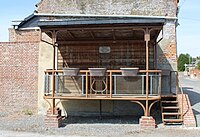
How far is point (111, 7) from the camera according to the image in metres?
13.3

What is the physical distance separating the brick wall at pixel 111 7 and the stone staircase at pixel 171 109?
13.0ft

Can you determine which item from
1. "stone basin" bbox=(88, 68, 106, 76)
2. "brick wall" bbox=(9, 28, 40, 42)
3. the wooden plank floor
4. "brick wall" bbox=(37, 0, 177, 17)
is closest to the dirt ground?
the wooden plank floor

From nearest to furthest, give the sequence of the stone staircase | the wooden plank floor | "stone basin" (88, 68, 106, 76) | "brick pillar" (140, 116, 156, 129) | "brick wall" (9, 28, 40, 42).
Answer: "brick pillar" (140, 116, 156, 129) → the wooden plank floor → "stone basin" (88, 68, 106, 76) → the stone staircase → "brick wall" (9, 28, 40, 42)

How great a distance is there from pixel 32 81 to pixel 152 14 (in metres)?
6.54

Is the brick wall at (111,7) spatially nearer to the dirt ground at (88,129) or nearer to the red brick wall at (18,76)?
the red brick wall at (18,76)

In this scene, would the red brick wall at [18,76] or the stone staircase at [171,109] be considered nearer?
the stone staircase at [171,109]

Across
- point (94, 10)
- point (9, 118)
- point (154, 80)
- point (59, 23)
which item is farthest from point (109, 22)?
point (9, 118)

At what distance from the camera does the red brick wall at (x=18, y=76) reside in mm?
13273

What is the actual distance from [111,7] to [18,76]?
5599 millimetres

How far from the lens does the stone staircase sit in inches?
412

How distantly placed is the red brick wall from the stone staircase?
6.03m

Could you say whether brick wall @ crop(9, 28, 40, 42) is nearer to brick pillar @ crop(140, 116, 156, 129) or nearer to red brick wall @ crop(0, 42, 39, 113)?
red brick wall @ crop(0, 42, 39, 113)

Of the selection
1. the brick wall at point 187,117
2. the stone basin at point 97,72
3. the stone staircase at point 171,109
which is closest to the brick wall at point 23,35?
the stone basin at point 97,72

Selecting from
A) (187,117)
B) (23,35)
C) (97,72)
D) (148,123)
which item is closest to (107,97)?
(97,72)
